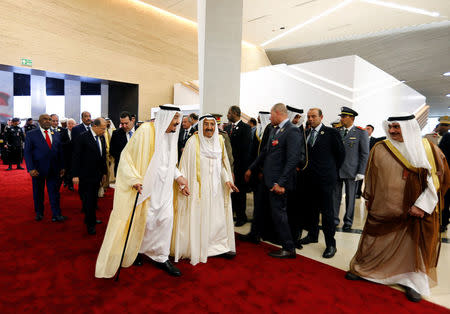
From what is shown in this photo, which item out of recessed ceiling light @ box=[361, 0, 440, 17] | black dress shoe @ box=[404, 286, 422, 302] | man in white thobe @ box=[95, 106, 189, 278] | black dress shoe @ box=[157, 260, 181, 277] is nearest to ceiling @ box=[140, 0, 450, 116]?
recessed ceiling light @ box=[361, 0, 440, 17]

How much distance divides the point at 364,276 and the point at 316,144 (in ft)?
4.89

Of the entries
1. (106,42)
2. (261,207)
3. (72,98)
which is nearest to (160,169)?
(261,207)

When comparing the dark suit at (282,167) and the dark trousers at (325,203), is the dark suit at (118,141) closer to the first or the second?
the dark suit at (282,167)

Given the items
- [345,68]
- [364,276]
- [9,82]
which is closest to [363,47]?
[345,68]

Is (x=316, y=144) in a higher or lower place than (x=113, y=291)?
higher

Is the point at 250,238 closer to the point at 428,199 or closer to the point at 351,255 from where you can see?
the point at 351,255

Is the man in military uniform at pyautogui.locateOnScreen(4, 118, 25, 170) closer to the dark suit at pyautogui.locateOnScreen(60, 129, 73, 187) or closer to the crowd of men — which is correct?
the dark suit at pyautogui.locateOnScreen(60, 129, 73, 187)

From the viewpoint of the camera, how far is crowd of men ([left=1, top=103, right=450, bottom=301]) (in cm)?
253

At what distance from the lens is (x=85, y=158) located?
377cm

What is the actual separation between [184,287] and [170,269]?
0.94ft

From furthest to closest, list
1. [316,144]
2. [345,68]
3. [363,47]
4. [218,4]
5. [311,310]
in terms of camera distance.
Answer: [363,47] < [345,68] < [218,4] < [316,144] < [311,310]

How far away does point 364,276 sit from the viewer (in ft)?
8.90

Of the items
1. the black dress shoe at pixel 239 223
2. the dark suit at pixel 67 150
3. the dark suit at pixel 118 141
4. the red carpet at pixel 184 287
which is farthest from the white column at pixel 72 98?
the black dress shoe at pixel 239 223

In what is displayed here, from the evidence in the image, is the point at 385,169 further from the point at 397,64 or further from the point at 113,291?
the point at 397,64
